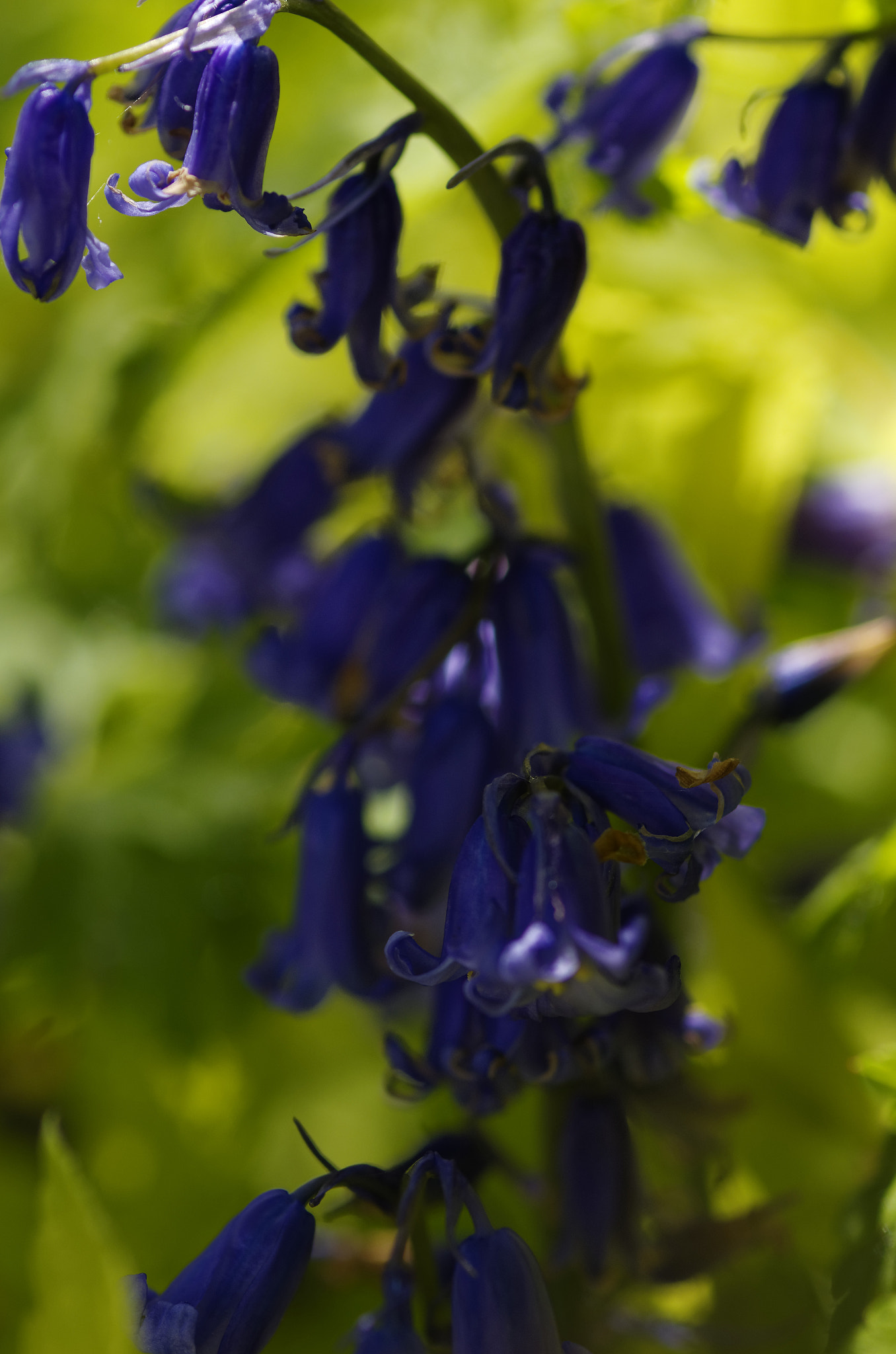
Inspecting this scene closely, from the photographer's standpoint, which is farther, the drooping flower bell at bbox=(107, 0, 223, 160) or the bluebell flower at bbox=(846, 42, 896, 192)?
the bluebell flower at bbox=(846, 42, 896, 192)

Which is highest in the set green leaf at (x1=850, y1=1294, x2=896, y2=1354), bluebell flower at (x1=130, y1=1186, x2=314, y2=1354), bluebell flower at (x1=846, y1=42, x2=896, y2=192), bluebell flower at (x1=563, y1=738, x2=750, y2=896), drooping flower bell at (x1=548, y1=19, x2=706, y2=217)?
drooping flower bell at (x1=548, y1=19, x2=706, y2=217)

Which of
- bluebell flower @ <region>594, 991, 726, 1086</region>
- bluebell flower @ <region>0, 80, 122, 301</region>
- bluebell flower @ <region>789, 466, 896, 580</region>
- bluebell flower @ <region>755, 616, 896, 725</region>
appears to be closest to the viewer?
bluebell flower @ <region>0, 80, 122, 301</region>

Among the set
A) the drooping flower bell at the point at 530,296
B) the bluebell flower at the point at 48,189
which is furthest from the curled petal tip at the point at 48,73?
the drooping flower bell at the point at 530,296

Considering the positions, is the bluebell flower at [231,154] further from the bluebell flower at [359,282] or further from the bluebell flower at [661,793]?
the bluebell flower at [661,793]

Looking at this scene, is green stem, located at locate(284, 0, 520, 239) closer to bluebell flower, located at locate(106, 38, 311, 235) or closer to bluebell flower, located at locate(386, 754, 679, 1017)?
bluebell flower, located at locate(106, 38, 311, 235)

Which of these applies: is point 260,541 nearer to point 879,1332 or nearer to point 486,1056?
point 486,1056

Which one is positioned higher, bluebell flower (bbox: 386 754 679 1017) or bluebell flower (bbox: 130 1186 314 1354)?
bluebell flower (bbox: 386 754 679 1017)

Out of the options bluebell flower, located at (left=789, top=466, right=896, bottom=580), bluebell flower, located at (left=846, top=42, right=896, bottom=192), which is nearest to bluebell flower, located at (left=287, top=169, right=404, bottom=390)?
bluebell flower, located at (left=846, top=42, right=896, bottom=192)
